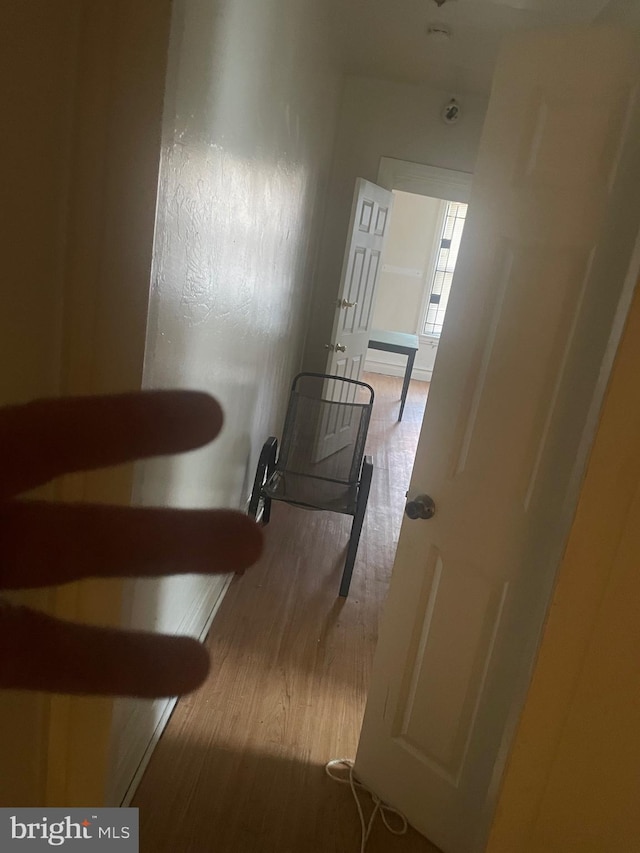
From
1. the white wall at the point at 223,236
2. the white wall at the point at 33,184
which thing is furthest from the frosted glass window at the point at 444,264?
the white wall at the point at 33,184

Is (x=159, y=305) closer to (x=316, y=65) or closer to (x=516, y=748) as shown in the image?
(x=516, y=748)

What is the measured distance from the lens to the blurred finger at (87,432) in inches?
13.7

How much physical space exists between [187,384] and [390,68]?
290 centimetres

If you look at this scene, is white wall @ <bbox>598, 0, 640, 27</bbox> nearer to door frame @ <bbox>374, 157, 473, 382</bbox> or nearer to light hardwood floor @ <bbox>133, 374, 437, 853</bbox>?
door frame @ <bbox>374, 157, 473, 382</bbox>

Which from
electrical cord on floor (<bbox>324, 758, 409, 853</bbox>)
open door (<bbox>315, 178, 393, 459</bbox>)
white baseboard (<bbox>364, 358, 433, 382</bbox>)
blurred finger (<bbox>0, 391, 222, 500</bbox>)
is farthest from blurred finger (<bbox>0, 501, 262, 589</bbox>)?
white baseboard (<bbox>364, 358, 433, 382</bbox>)

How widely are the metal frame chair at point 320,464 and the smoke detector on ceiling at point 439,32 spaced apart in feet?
5.25

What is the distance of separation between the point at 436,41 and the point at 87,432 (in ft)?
10.3

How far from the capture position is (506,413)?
4.06ft

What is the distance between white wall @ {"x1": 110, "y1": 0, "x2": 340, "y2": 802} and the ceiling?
10.2 inches

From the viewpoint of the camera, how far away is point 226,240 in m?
1.48

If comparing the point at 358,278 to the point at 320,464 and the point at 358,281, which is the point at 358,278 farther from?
the point at 320,464

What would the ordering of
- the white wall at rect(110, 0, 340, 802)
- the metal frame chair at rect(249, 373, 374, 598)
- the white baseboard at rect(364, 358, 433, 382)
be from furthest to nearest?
the white baseboard at rect(364, 358, 433, 382), the metal frame chair at rect(249, 373, 374, 598), the white wall at rect(110, 0, 340, 802)

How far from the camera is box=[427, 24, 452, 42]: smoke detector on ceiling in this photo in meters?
2.66

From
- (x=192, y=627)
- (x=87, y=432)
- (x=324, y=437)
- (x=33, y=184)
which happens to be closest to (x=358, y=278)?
(x=324, y=437)
